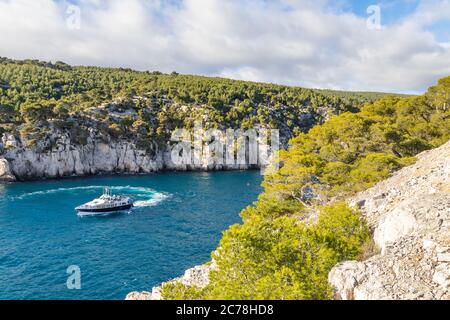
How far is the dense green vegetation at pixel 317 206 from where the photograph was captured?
12658 millimetres

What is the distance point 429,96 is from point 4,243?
186ft

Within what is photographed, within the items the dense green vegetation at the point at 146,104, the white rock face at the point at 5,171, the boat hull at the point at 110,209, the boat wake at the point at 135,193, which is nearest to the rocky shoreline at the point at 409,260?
the boat hull at the point at 110,209

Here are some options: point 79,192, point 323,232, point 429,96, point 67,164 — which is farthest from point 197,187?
point 323,232

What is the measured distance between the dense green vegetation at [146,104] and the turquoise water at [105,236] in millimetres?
22416

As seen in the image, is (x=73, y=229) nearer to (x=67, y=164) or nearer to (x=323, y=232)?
(x=323, y=232)

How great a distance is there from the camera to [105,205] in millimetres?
49438

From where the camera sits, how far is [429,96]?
136 feet

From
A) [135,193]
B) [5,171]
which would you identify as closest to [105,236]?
[135,193]

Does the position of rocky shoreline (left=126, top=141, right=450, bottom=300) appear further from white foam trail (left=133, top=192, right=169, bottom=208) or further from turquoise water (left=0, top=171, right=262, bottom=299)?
white foam trail (left=133, top=192, right=169, bottom=208)

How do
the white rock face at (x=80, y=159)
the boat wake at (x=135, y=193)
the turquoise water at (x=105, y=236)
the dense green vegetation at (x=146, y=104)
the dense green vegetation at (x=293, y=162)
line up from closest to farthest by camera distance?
the dense green vegetation at (x=293, y=162) < the turquoise water at (x=105, y=236) < the boat wake at (x=135, y=193) < the white rock face at (x=80, y=159) < the dense green vegetation at (x=146, y=104)

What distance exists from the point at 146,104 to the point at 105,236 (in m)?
71.9

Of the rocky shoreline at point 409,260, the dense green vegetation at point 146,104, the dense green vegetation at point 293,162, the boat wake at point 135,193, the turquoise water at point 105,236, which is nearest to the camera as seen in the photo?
the rocky shoreline at point 409,260

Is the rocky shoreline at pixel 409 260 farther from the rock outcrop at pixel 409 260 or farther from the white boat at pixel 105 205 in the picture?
the white boat at pixel 105 205

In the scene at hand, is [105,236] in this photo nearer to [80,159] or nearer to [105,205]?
[105,205]
